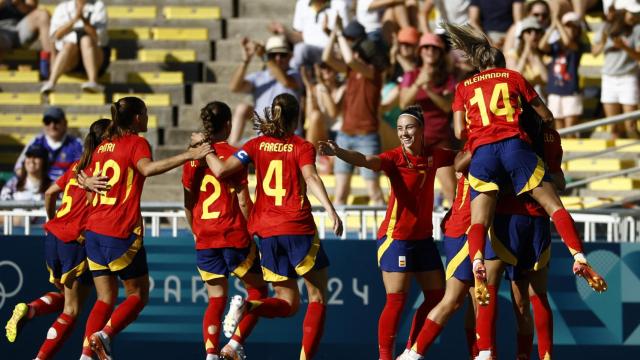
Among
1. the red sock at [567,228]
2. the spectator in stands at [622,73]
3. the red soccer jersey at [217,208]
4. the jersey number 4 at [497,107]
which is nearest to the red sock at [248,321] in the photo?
the red soccer jersey at [217,208]

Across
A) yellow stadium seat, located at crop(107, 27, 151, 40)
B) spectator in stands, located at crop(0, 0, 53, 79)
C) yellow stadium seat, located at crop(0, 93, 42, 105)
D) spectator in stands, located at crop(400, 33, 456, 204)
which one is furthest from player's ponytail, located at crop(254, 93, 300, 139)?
yellow stadium seat, located at crop(107, 27, 151, 40)

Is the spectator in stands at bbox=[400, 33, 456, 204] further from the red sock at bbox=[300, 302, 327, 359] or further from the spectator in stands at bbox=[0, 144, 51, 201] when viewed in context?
the red sock at bbox=[300, 302, 327, 359]

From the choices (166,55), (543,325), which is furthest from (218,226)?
(166,55)

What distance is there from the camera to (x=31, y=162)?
15367 millimetres

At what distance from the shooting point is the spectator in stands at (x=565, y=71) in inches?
666

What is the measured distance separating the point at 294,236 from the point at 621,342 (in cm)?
317

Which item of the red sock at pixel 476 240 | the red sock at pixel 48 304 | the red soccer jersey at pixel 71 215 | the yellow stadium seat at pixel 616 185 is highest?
the yellow stadium seat at pixel 616 185

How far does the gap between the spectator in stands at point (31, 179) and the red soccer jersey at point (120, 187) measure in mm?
3989

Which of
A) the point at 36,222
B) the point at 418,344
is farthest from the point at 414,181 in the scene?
the point at 36,222

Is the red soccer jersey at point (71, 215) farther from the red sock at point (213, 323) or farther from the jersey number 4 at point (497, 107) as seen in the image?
the jersey number 4 at point (497, 107)

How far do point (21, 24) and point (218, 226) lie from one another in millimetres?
8634

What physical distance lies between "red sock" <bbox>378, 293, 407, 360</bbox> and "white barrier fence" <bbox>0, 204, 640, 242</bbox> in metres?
1.93

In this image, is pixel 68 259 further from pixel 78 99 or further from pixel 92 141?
pixel 78 99

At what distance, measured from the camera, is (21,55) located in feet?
63.5
